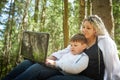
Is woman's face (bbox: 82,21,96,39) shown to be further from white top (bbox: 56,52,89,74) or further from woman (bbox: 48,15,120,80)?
white top (bbox: 56,52,89,74)

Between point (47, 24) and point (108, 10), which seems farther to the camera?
point (47, 24)

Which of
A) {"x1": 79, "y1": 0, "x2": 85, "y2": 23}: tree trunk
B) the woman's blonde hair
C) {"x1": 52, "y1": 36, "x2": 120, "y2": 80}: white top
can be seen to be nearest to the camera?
{"x1": 52, "y1": 36, "x2": 120, "y2": 80}: white top

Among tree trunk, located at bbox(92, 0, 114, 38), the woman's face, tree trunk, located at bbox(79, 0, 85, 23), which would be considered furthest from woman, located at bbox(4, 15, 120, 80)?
tree trunk, located at bbox(79, 0, 85, 23)

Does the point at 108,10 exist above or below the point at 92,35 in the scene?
above

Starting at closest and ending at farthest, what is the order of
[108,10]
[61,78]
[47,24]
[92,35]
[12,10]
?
[61,78] < [92,35] < [108,10] < [12,10] < [47,24]

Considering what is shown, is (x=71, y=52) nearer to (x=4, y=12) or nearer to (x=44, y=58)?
(x=44, y=58)

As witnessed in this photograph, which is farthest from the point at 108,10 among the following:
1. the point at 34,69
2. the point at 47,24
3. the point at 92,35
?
the point at 47,24

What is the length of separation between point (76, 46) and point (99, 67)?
469 millimetres

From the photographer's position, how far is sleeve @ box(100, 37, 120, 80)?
4.37 metres

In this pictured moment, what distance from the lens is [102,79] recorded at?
14.4 feet

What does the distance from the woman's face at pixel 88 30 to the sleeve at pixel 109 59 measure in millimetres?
282

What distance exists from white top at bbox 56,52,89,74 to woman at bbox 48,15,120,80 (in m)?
0.09

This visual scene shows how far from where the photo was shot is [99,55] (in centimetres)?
435

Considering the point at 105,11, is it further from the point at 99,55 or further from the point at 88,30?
the point at 99,55
